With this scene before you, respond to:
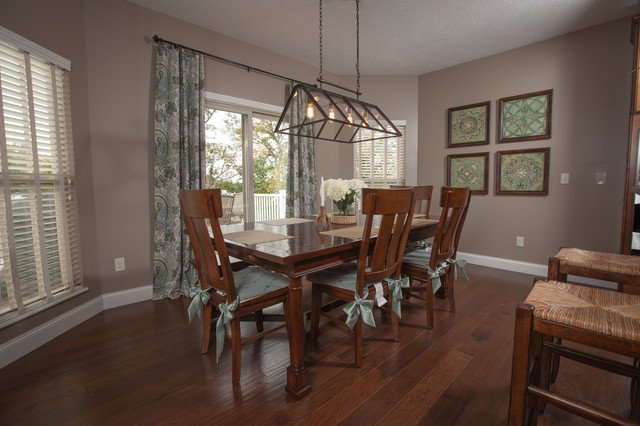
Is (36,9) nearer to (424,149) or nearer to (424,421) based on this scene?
(424,421)

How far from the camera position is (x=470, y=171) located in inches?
159

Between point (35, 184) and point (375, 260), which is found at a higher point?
point (35, 184)

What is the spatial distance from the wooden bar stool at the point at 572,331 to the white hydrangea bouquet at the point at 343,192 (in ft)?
→ 4.54

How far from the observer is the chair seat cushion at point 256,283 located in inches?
65.0

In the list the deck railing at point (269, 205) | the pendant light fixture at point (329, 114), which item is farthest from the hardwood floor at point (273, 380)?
the deck railing at point (269, 205)

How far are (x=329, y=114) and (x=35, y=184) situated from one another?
210cm

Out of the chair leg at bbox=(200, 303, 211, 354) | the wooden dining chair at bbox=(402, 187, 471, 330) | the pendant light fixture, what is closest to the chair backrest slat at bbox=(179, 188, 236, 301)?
the chair leg at bbox=(200, 303, 211, 354)

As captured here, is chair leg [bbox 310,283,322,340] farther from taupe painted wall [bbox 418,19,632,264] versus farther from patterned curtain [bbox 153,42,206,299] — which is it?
taupe painted wall [bbox 418,19,632,264]

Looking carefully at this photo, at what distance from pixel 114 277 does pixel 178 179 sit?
105 cm

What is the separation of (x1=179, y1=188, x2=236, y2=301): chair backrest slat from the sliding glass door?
5.93ft

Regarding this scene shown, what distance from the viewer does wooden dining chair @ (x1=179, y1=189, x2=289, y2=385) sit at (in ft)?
4.74

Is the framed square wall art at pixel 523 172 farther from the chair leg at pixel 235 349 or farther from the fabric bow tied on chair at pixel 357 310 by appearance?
the chair leg at pixel 235 349

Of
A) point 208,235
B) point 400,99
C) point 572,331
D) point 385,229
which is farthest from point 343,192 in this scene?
point 400,99

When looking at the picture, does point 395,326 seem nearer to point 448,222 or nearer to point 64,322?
point 448,222
